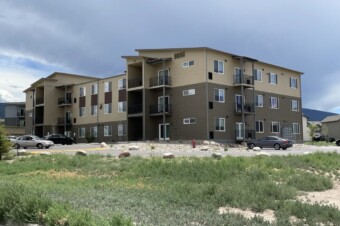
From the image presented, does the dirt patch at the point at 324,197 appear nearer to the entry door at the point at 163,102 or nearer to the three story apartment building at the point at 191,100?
the three story apartment building at the point at 191,100

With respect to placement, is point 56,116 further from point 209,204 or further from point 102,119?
point 209,204

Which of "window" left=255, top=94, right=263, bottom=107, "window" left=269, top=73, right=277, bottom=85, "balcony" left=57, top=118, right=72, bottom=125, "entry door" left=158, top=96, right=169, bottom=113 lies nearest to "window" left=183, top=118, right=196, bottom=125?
"entry door" left=158, top=96, right=169, bottom=113

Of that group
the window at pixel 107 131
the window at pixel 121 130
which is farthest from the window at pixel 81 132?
the window at pixel 121 130

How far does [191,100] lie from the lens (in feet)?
161

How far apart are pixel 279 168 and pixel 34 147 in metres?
34.3

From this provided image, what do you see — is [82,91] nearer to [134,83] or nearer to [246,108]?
[134,83]

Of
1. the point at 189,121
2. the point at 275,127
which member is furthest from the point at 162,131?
the point at 275,127

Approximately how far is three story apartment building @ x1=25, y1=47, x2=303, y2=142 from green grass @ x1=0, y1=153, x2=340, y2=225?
92.0 ft

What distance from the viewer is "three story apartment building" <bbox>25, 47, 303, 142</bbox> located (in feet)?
160

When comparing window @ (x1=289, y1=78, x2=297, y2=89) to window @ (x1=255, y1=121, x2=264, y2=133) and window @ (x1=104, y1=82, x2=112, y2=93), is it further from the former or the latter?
window @ (x1=104, y1=82, x2=112, y2=93)

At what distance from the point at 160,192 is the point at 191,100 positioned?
37.2m

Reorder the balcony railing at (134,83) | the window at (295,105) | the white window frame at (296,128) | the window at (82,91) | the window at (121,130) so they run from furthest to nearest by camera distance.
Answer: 1. the window at (82,91)
2. the window at (295,105)
3. the white window frame at (296,128)
4. the window at (121,130)
5. the balcony railing at (134,83)

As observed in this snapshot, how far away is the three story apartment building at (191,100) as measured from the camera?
48.8 metres

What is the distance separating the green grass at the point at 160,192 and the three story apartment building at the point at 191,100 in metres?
28.0
